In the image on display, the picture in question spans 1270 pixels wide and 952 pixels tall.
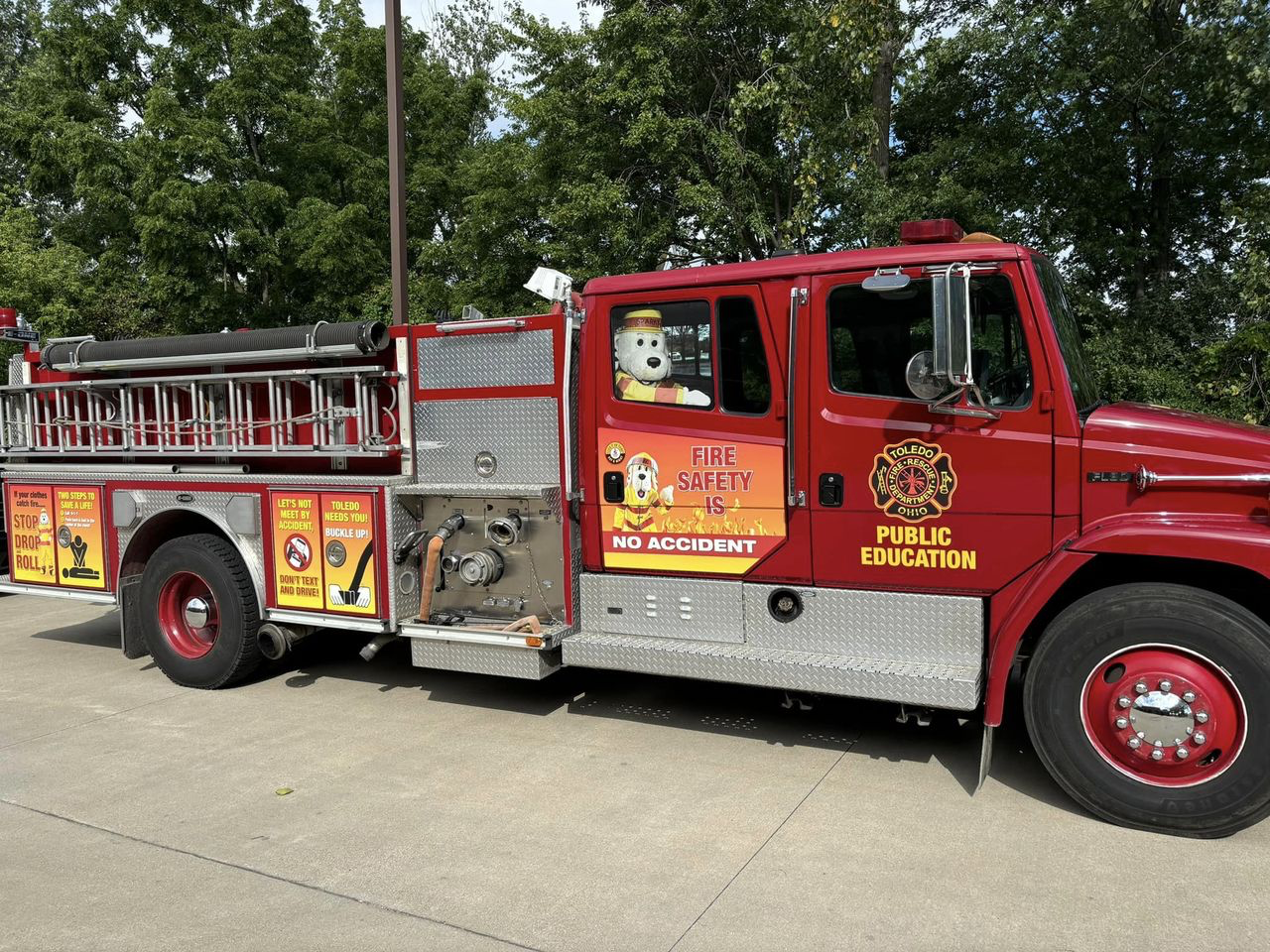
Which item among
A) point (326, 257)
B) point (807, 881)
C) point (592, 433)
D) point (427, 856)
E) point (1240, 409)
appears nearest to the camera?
point (807, 881)

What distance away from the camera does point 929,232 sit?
4457mm

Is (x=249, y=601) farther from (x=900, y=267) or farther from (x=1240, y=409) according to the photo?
(x=1240, y=409)

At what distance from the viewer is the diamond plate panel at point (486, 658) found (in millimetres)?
5137

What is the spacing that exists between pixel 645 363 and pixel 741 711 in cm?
222

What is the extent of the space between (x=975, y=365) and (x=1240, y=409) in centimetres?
808

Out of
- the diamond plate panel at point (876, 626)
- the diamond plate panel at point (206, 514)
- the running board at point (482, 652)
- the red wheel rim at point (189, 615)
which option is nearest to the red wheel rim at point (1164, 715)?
the diamond plate panel at point (876, 626)

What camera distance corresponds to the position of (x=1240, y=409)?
10.4m

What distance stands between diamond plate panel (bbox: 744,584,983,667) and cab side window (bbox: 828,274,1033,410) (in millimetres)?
976

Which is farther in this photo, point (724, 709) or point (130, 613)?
point (130, 613)

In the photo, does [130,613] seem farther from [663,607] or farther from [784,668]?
[784,668]

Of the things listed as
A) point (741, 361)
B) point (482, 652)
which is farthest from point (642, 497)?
point (482, 652)

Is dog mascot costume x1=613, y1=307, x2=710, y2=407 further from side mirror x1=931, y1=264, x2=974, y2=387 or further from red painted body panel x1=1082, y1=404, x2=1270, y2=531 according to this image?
red painted body panel x1=1082, y1=404, x2=1270, y2=531

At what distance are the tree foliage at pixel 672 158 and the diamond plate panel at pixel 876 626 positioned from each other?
21.2 ft

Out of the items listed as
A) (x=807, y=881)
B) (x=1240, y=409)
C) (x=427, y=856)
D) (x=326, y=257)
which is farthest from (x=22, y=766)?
(x=326, y=257)
